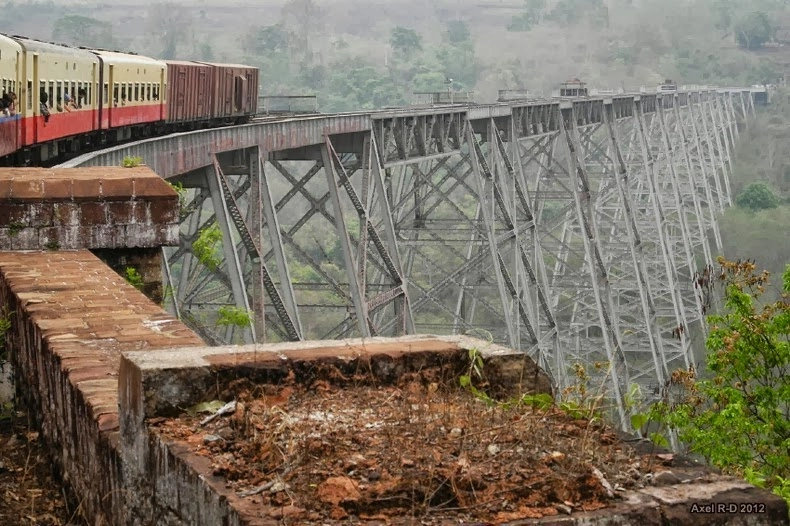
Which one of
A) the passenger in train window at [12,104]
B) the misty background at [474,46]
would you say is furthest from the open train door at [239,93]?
the misty background at [474,46]

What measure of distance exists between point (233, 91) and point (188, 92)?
265 cm

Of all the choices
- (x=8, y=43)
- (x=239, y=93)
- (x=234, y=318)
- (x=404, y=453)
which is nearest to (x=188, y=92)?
(x=239, y=93)

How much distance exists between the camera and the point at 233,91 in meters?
25.3

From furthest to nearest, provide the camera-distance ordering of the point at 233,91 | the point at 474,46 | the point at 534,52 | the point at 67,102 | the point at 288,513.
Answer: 1. the point at 474,46
2. the point at 534,52
3. the point at 233,91
4. the point at 67,102
5. the point at 288,513

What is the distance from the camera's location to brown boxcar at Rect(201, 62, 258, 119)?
79.0 ft

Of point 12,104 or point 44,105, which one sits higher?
point 12,104

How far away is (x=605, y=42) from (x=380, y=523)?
131139 millimetres

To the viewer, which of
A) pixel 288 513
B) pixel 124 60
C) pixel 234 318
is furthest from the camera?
pixel 124 60

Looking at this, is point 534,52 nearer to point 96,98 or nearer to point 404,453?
point 96,98

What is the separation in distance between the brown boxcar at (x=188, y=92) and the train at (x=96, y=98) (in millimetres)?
16

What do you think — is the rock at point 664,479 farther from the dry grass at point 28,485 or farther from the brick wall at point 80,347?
the dry grass at point 28,485

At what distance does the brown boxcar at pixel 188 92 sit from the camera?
21.8 m

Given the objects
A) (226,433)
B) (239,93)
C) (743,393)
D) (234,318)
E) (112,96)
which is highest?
(226,433)

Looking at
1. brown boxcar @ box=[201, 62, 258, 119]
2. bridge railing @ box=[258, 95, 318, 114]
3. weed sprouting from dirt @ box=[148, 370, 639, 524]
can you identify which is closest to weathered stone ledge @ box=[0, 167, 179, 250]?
weed sprouting from dirt @ box=[148, 370, 639, 524]
